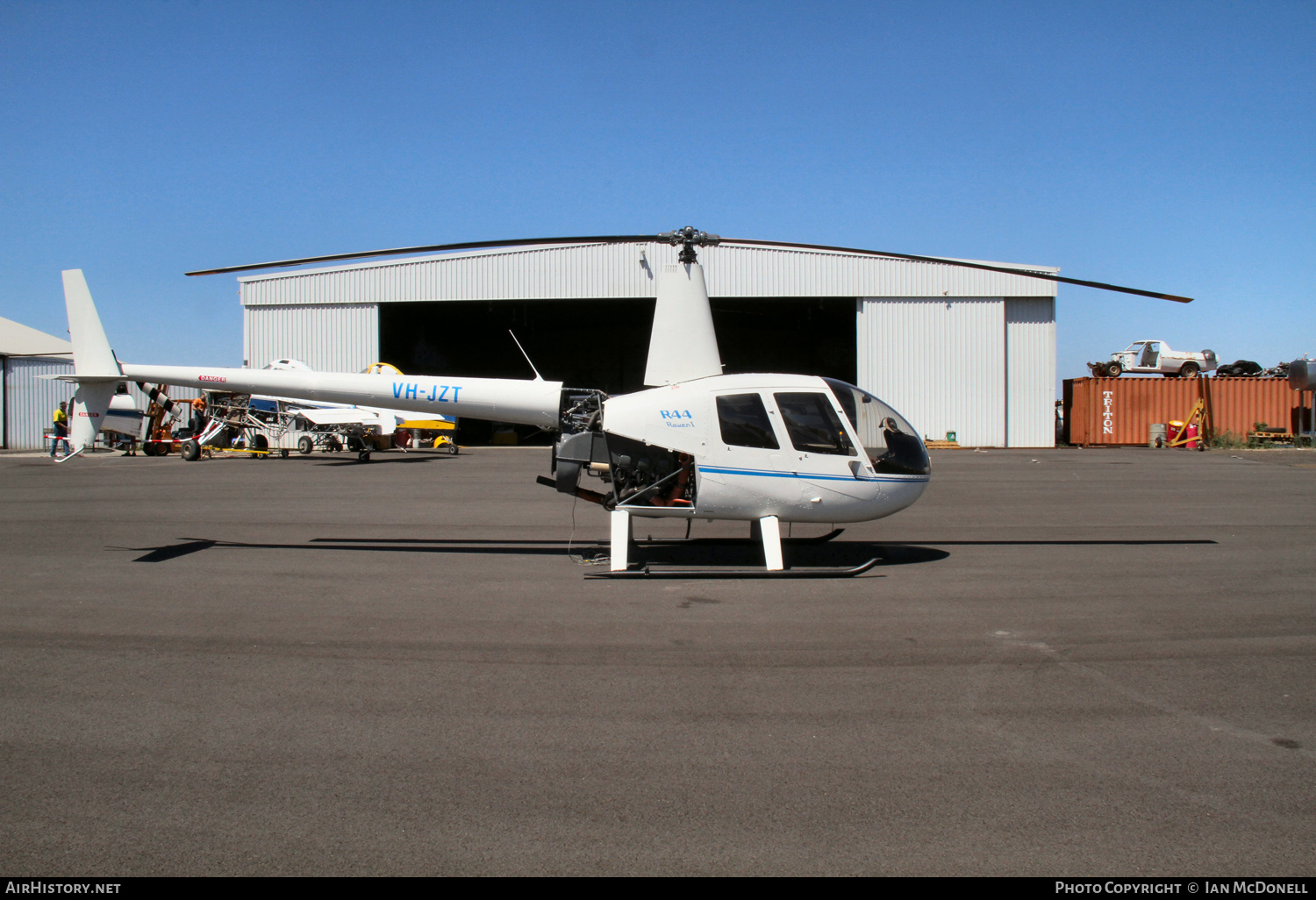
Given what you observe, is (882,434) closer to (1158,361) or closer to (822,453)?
(822,453)

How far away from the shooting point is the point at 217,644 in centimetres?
583

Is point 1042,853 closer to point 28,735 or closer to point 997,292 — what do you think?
point 28,735

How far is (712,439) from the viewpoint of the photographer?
845 cm

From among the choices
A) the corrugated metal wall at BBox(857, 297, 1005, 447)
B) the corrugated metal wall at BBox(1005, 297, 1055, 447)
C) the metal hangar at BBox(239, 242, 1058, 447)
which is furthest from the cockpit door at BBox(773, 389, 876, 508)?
the corrugated metal wall at BBox(1005, 297, 1055, 447)

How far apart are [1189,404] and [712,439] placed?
3455 centimetres

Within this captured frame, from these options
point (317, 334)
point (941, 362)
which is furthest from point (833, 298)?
point (317, 334)

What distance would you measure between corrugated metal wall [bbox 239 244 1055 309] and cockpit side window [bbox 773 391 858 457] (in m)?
26.2

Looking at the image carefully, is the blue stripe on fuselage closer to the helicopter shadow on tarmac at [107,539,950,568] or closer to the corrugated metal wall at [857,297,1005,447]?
the helicopter shadow on tarmac at [107,539,950,568]

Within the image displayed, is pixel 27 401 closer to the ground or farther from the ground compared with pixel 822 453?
farther from the ground

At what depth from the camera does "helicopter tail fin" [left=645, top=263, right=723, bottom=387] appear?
880 centimetres

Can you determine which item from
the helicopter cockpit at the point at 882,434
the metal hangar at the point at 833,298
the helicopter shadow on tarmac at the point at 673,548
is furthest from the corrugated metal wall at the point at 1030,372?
the helicopter cockpit at the point at 882,434

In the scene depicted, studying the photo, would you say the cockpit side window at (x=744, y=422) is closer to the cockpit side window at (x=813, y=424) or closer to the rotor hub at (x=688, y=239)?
the cockpit side window at (x=813, y=424)

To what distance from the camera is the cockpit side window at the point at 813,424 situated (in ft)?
27.8

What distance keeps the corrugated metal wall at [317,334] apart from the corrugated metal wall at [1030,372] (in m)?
28.1
